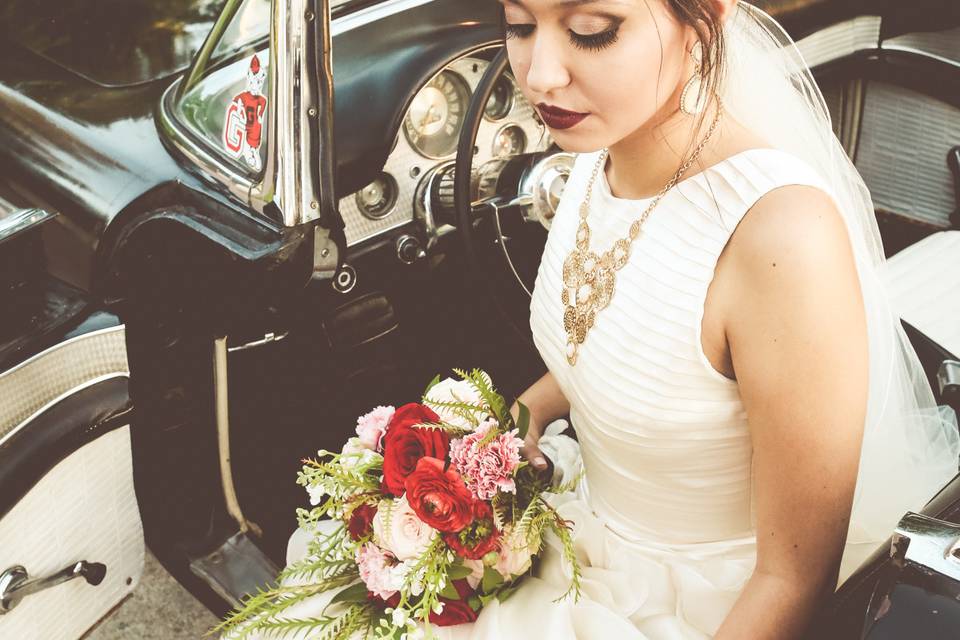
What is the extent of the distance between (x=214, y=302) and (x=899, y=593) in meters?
1.40

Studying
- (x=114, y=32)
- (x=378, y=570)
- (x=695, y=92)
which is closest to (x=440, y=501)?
(x=378, y=570)

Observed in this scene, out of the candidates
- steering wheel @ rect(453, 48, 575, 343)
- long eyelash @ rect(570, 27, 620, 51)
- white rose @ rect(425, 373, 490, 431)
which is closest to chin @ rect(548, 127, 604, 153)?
long eyelash @ rect(570, 27, 620, 51)

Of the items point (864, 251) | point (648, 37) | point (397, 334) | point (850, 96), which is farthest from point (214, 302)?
point (850, 96)

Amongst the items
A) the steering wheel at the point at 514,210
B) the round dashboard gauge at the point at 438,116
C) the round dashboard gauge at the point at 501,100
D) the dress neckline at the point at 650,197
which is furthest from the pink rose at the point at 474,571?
the round dashboard gauge at the point at 501,100

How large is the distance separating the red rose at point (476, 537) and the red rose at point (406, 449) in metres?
0.09

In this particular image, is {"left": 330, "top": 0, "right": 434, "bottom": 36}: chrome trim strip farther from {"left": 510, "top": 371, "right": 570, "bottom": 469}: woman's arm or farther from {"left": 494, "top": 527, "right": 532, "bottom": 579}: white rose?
{"left": 494, "top": 527, "right": 532, "bottom": 579}: white rose

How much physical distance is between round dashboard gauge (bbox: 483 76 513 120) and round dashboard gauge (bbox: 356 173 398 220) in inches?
13.2

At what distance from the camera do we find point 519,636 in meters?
1.27

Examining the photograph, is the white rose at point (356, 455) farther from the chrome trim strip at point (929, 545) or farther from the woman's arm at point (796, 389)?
the chrome trim strip at point (929, 545)

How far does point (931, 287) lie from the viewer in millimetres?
2074

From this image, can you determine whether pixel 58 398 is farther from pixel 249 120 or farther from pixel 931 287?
pixel 931 287

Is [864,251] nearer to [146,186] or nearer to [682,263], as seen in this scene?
[682,263]

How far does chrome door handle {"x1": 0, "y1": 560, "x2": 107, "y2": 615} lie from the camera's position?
1.51m

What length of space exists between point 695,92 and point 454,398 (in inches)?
22.0
